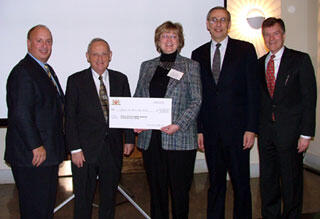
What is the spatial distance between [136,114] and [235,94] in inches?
31.7

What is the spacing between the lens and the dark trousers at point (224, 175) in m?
2.29

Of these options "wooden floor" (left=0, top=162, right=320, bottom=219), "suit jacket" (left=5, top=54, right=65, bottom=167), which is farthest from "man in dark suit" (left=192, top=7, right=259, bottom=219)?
"suit jacket" (left=5, top=54, right=65, bottom=167)

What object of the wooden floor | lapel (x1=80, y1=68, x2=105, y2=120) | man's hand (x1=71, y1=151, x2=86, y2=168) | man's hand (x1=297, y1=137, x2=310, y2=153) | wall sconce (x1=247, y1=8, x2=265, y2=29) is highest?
wall sconce (x1=247, y1=8, x2=265, y2=29)

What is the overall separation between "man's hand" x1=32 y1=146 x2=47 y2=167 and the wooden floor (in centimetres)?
130

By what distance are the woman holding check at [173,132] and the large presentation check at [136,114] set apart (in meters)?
0.06

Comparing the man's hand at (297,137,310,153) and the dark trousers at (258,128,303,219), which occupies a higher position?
the man's hand at (297,137,310,153)

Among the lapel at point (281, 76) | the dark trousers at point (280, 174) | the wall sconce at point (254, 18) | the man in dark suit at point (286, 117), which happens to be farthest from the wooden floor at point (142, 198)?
the wall sconce at point (254, 18)

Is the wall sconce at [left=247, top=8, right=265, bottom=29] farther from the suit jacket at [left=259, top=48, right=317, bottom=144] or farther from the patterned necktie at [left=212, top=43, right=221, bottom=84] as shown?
the patterned necktie at [left=212, top=43, right=221, bottom=84]

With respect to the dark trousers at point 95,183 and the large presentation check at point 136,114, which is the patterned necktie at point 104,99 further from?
the dark trousers at point 95,183

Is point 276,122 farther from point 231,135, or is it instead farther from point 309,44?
point 309,44

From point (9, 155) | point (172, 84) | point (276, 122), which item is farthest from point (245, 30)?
point (9, 155)

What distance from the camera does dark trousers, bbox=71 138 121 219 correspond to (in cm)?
212

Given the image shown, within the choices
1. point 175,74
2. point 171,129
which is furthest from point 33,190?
point 175,74

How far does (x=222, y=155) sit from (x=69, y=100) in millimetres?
1308
